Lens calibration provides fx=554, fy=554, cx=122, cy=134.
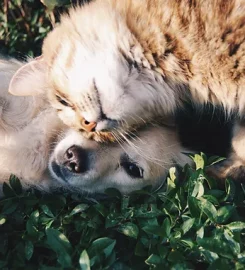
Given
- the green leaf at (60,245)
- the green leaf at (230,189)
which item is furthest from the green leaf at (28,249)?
the green leaf at (230,189)

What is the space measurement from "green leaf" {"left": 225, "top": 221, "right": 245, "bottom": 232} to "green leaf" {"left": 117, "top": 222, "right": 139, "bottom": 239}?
333 millimetres

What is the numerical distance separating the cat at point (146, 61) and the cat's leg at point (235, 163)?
Result: 0.03 m

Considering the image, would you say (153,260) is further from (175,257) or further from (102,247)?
(102,247)

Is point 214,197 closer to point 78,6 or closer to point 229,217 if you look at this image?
point 229,217

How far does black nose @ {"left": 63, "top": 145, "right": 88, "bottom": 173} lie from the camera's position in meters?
2.49

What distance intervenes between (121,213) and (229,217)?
17.1 inches

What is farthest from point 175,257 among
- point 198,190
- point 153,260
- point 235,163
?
point 235,163

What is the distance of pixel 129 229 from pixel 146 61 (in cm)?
65

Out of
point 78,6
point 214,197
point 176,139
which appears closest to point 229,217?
point 214,197

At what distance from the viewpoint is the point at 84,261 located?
177 centimetres

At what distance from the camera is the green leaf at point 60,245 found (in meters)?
1.83

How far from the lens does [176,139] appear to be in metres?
2.56

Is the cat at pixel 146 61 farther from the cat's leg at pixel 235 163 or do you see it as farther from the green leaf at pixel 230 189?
the green leaf at pixel 230 189

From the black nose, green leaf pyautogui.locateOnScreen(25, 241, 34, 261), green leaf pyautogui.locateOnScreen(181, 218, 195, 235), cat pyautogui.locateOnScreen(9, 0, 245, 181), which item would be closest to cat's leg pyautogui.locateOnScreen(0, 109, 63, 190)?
the black nose
